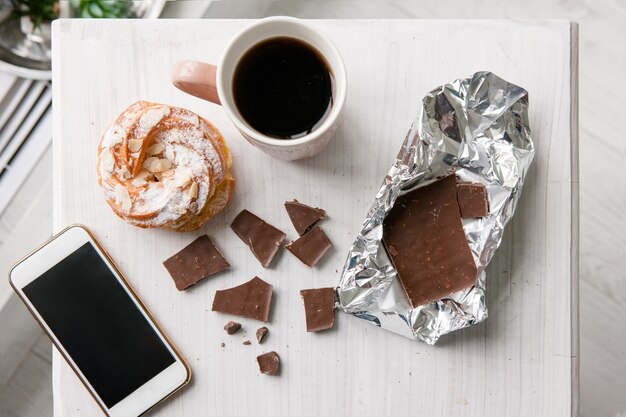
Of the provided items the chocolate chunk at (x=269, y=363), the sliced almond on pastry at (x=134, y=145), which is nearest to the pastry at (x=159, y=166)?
the sliced almond on pastry at (x=134, y=145)

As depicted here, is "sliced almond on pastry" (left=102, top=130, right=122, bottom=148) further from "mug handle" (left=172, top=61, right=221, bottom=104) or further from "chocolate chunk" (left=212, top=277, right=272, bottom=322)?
"chocolate chunk" (left=212, top=277, right=272, bottom=322)

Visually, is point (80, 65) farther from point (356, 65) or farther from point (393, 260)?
point (393, 260)

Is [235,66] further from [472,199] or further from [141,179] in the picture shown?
[472,199]

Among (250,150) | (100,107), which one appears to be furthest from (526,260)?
(100,107)

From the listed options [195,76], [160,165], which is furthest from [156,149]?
[195,76]

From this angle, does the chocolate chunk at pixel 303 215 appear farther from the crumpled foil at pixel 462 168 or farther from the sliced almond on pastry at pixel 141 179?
the sliced almond on pastry at pixel 141 179

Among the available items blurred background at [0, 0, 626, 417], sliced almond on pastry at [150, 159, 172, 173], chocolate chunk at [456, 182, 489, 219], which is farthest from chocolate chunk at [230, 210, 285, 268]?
blurred background at [0, 0, 626, 417]
